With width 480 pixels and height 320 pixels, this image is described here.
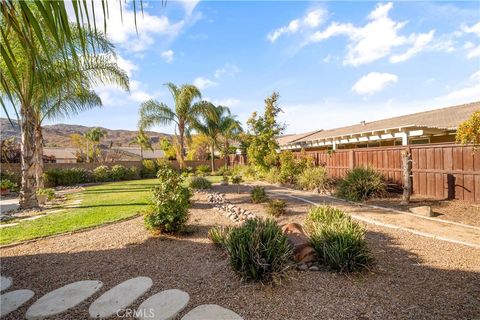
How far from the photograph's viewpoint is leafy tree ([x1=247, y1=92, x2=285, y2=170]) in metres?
14.8

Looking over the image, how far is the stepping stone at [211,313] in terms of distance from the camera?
2816mm

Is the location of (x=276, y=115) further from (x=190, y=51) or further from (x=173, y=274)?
(x=173, y=274)

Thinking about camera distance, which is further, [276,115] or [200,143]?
[200,143]

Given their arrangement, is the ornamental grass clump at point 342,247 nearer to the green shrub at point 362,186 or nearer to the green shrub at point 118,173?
the green shrub at point 362,186

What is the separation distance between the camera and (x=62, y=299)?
3236 mm

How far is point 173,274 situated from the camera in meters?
3.80

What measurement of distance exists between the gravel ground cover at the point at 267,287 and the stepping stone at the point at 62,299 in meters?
0.12

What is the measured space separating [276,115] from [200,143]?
804 inches

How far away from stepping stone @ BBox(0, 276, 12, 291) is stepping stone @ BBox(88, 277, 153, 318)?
59.5 inches

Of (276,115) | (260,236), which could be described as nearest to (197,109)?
(276,115)

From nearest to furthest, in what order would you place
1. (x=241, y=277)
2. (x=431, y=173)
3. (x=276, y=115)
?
(x=241, y=277) < (x=431, y=173) < (x=276, y=115)

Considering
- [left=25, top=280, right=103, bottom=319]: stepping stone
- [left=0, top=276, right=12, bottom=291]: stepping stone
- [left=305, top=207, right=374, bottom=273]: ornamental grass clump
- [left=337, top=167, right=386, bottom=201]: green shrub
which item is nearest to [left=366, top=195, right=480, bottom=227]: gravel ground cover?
[left=337, top=167, right=386, bottom=201]: green shrub

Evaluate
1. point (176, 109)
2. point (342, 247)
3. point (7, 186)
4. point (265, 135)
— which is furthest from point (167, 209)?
point (176, 109)

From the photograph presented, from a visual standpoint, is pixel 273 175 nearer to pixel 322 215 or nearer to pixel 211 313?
pixel 322 215
